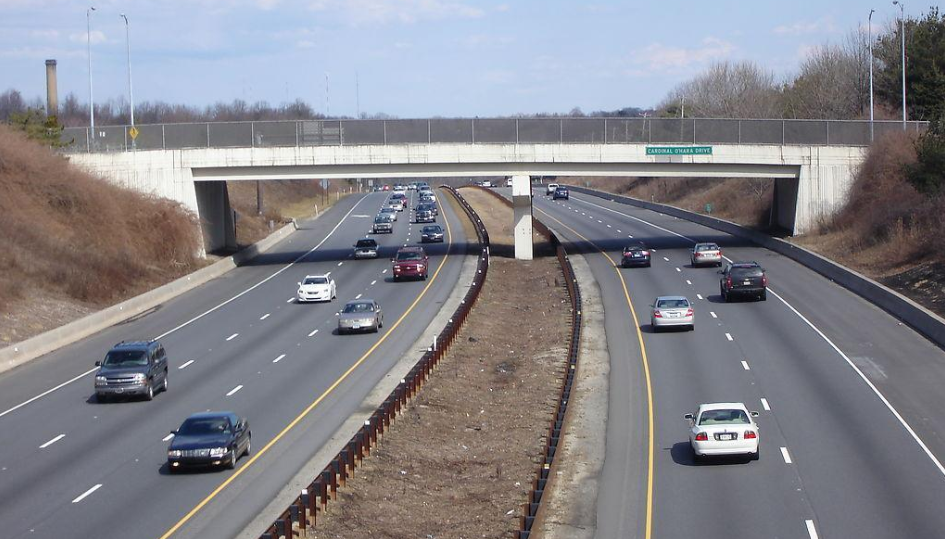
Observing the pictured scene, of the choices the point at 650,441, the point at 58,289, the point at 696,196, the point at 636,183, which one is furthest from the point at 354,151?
the point at 636,183

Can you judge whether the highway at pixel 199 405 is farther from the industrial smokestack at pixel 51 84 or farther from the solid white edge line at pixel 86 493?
the industrial smokestack at pixel 51 84

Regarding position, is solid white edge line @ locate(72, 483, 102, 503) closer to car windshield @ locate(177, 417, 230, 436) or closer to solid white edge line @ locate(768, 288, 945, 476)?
car windshield @ locate(177, 417, 230, 436)

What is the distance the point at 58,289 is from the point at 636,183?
107 meters

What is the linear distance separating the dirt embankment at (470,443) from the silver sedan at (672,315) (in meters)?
3.64

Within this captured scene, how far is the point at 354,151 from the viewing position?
6681cm

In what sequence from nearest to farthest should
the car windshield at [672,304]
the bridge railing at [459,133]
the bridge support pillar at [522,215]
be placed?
the car windshield at [672,304]
the bridge railing at [459,133]
the bridge support pillar at [522,215]

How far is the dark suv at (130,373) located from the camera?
109 feet

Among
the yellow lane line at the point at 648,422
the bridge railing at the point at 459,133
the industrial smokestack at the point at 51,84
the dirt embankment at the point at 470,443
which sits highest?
the industrial smokestack at the point at 51,84

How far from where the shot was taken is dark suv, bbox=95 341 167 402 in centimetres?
3325

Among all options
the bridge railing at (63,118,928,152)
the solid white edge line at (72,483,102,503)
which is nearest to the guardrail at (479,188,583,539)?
the bridge railing at (63,118,928,152)

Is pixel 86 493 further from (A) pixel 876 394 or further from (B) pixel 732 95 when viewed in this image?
(B) pixel 732 95

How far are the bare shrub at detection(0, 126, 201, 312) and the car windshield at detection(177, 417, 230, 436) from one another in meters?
33.2

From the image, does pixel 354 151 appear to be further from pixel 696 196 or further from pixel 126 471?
pixel 696 196

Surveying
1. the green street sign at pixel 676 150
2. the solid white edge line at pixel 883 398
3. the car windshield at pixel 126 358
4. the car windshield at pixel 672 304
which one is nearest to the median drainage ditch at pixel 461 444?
the car windshield at pixel 672 304
